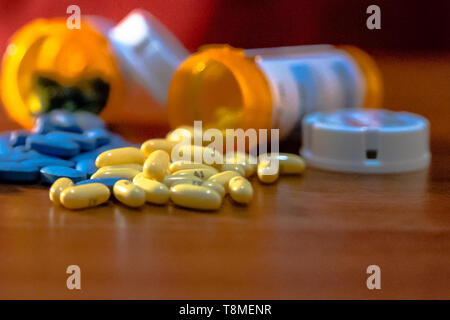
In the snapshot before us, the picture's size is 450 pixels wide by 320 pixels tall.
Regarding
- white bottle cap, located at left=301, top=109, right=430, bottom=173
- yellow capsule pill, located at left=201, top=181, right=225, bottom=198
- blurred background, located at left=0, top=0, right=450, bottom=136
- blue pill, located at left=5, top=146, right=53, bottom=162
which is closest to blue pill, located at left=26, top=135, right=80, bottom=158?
blue pill, located at left=5, top=146, right=53, bottom=162

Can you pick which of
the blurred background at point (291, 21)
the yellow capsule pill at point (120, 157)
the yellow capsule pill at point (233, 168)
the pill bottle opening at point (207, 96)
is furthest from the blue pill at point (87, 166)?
the blurred background at point (291, 21)

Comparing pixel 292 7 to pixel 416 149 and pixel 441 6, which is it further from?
pixel 416 149

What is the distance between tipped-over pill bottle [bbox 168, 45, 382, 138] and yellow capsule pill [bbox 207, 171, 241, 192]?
10.4 inches

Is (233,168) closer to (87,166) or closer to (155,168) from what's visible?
(155,168)

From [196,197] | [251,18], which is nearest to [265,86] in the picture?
[196,197]

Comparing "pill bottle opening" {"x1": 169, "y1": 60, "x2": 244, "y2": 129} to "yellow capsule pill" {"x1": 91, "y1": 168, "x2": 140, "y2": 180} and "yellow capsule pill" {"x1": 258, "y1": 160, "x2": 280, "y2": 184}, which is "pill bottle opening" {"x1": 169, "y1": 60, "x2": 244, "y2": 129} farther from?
"yellow capsule pill" {"x1": 91, "y1": 168, "x2": 140, "y2": 180}

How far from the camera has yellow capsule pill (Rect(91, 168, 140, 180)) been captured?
0.98m

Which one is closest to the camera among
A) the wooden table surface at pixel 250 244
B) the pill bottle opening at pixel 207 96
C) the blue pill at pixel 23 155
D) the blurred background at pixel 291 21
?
the wooden table surface at pixel 250 244

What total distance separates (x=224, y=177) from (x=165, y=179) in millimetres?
96

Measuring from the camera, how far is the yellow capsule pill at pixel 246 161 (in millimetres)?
1081

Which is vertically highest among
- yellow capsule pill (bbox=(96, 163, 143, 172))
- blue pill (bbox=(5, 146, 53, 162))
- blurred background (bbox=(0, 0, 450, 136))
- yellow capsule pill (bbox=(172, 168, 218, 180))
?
blurred background (bbox=(0, 0, 450, 136))

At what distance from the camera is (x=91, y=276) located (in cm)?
68

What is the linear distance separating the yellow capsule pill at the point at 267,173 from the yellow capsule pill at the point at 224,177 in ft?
0.24

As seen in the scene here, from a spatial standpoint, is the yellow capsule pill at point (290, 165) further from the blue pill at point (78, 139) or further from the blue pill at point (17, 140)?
the blue pill at point (17, 140)
